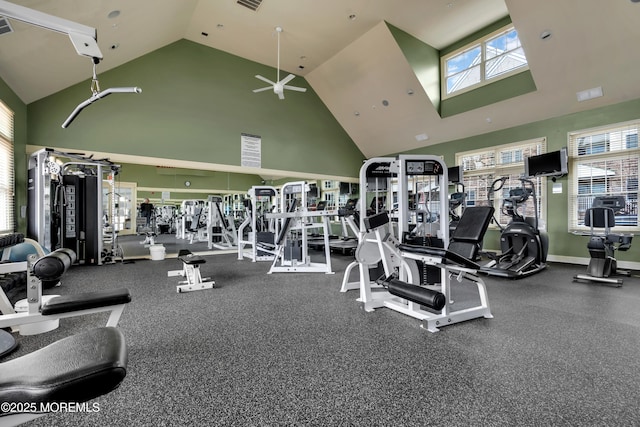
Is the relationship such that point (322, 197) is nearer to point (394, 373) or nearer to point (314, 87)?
point (314, 87)

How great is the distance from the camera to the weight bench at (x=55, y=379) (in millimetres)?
739

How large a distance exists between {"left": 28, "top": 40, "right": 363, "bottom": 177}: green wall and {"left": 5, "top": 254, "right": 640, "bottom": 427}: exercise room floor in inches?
159

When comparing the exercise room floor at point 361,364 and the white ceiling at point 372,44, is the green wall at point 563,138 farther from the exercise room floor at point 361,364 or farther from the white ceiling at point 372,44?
the exercise room floor at point 361,364

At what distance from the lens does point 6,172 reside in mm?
4250

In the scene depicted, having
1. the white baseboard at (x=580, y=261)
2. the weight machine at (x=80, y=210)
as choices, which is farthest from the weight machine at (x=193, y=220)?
the white baseboard at (x=580, y=261)

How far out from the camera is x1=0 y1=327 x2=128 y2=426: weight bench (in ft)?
2.43

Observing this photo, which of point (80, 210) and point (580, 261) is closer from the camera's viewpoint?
point (80, 210)

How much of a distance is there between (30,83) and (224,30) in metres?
3.57

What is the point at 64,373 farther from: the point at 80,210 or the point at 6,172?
the point at 80,210

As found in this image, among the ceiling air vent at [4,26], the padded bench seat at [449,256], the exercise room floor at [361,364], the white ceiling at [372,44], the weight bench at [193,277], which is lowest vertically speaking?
the exercise room floor at [361,364]

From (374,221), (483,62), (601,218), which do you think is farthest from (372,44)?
(374,221)

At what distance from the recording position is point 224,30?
6352mm

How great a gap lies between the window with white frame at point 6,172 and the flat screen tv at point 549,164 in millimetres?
8403

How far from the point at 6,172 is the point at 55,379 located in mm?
5264
